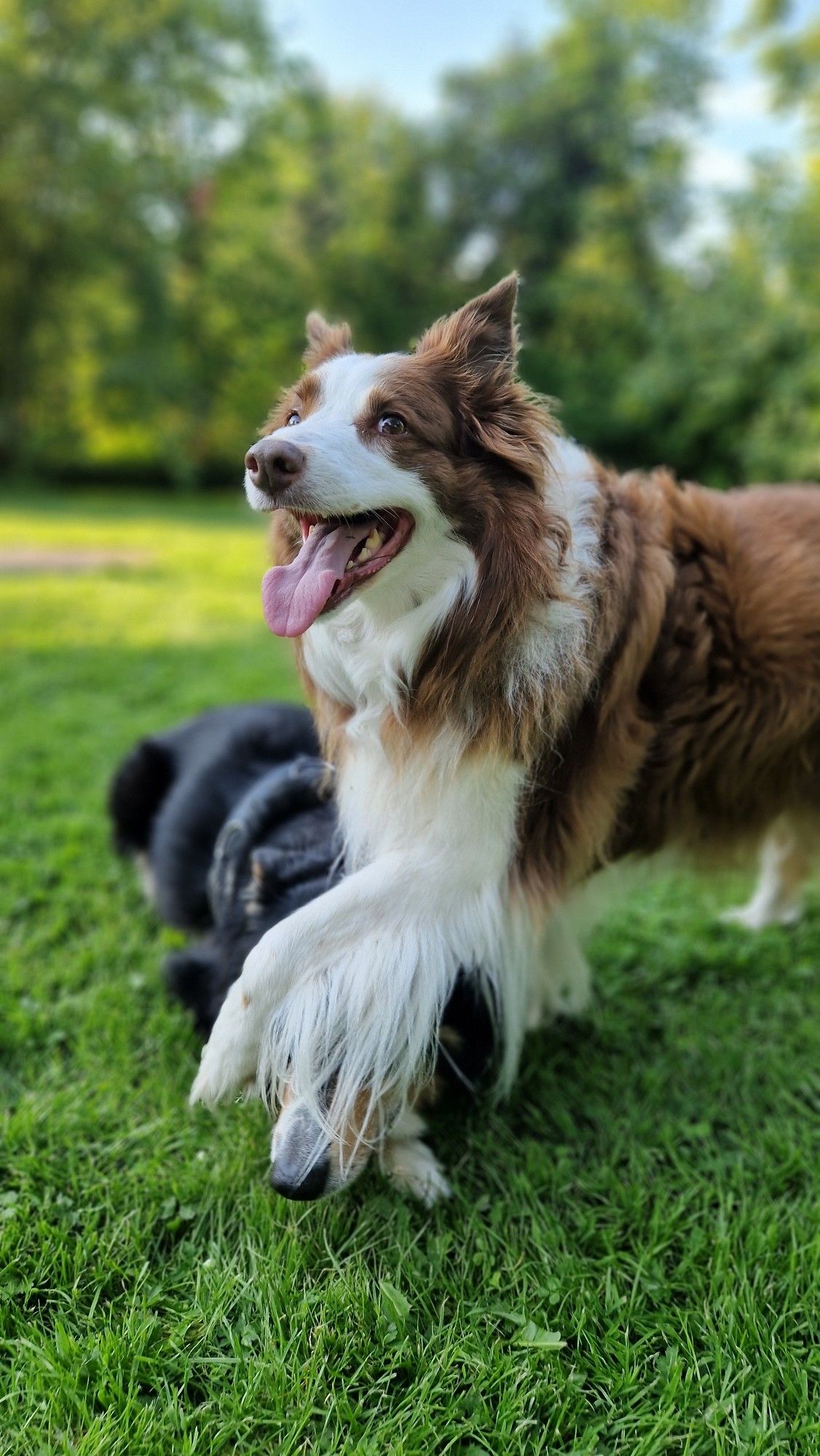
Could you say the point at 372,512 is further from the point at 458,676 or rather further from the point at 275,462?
the point at 458,676

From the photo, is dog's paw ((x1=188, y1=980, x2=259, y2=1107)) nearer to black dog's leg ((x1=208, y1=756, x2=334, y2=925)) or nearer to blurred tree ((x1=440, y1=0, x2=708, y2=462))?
black dog's leg ((x1=208, y1=756, x2=334, y2=925))

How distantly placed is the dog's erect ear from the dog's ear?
379 mm

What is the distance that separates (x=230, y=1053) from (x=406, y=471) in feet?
4.78

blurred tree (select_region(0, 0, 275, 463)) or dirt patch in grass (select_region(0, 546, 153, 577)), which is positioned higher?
blurred tree (select_region(0, 0, 275, 463))

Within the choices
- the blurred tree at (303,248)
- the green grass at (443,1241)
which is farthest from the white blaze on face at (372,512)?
the blurred tree at (303,248)

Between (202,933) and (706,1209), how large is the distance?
1865mm

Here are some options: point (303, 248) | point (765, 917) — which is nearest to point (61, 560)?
point (765, 917)

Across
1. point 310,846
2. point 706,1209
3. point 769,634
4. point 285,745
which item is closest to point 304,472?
point 310,846

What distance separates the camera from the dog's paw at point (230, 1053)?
2215 millimetres

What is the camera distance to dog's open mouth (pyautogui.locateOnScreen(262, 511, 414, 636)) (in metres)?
2.08

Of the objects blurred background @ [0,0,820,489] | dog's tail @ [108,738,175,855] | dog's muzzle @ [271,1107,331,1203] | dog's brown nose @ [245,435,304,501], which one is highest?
blurred background @ [0,0,820,489]

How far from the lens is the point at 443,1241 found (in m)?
2.12

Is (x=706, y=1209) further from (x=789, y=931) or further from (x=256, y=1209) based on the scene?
(x=789, y=931)

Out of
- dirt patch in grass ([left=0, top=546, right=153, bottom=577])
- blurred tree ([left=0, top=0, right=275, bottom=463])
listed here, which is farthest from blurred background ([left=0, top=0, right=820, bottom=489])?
dirt patch in grass ([left=0, top=546, right=153, bottom=577])
